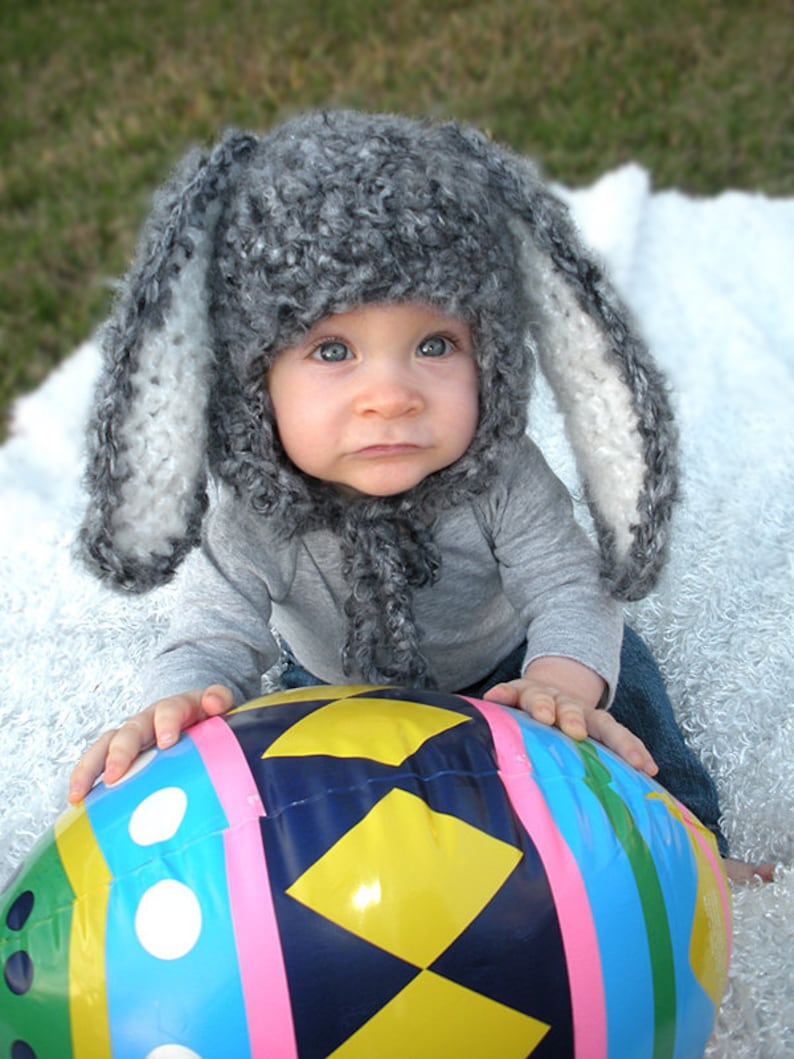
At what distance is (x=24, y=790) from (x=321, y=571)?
0.58 meters

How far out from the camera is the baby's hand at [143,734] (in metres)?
1.11

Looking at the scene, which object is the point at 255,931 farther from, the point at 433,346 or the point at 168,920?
the point at 433,346

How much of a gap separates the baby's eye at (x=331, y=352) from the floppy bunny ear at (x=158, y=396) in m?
0.12

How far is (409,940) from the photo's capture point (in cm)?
91

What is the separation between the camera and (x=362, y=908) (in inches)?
36.1

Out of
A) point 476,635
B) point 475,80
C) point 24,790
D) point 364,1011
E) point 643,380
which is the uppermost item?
point 475,80

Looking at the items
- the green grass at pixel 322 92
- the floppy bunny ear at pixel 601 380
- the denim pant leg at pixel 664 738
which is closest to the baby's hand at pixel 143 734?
the floppy bunny ear at pixel 601 380

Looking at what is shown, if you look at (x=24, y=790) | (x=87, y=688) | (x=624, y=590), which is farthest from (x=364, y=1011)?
(x=87, y=688)

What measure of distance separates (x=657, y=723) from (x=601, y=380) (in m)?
0.53

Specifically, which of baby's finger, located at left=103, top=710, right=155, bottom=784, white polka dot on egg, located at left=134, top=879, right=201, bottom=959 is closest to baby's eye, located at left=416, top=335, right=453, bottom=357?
baby's finger, located at left=103, top=710, right=155, bottom=784

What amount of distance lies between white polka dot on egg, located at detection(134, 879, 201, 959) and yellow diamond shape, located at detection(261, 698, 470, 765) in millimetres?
136

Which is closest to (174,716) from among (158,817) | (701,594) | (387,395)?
(158,817)

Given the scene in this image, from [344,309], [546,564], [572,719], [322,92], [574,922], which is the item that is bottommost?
[574,922]

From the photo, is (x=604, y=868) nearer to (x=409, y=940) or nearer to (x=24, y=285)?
(x=409, y=940)
